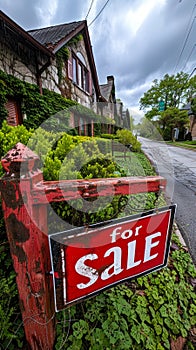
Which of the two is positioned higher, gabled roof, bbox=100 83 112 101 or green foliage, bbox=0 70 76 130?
gabled roof, bbox=100 83 112 101

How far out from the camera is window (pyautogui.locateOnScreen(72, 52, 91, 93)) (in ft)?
26.6

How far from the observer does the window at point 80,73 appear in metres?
8.10

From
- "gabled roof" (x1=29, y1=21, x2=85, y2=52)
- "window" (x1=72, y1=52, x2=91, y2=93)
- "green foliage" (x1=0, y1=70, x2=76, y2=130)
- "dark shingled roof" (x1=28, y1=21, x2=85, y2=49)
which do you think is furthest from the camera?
"window" (x1=72, y1=52, x2=91, y2=93)

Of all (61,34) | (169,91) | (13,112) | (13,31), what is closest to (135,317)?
(13,112)

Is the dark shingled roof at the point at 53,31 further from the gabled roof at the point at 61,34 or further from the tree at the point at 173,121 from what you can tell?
the tree at the point at 173,121

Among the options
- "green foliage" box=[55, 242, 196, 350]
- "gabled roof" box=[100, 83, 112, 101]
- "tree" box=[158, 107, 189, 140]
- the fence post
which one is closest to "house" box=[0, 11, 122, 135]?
the fence post

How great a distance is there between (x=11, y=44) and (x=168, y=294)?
6.54m

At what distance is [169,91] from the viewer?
3503cm

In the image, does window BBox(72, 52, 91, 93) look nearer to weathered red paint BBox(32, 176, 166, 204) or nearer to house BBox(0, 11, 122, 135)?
house BBox(0, 11, 122, 135)

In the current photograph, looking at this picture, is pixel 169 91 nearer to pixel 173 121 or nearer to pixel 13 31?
pixel 173 121

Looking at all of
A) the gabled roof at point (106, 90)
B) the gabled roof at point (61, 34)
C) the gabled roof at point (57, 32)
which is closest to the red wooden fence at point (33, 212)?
the gabled roof at point (61, 34)

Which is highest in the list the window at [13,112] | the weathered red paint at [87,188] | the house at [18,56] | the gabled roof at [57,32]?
the gabled roof at [57,32]

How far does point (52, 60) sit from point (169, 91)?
36.7m

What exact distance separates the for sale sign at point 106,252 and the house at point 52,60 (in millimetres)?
5279
